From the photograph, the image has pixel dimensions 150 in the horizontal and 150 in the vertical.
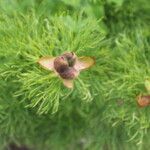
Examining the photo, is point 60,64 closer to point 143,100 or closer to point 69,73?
point 69,73

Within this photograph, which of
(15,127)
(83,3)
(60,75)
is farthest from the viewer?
(15,127)

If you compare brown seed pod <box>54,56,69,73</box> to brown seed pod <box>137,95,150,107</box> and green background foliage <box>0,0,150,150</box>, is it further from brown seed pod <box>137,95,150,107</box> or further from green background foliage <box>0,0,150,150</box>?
brown seed pod <box>137,95,150,107</box>

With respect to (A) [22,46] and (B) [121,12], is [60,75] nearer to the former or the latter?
(A) [22,46]

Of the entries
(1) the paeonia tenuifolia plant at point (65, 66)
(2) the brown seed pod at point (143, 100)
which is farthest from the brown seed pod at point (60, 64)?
(2) the brown seed pod at point (143, 100)

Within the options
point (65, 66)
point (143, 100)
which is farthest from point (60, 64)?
point (143, 100)

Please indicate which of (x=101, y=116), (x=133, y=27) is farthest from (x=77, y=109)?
(x=133, y=27)

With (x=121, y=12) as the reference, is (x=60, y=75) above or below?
below
